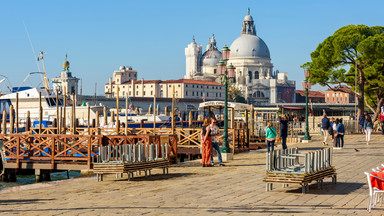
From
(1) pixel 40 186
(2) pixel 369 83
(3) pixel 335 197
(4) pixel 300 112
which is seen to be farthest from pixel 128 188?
(4) pixel 300 112

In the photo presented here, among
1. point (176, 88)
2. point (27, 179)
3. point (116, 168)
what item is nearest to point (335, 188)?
point (116, 168)

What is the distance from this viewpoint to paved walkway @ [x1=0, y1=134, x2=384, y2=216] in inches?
392

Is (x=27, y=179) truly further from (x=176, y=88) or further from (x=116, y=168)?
(x=176, y=88)

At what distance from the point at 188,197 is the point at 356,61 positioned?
4290cm

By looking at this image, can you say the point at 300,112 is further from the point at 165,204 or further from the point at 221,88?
the point at 221,88

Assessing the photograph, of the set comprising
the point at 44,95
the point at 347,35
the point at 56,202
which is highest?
the point at 347,35

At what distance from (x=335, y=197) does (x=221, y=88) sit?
178 meters

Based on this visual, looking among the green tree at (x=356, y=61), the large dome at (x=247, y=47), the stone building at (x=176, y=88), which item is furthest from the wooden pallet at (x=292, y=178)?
the large dome at (x=247, y=47)

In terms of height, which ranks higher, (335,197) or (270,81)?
(270,81)

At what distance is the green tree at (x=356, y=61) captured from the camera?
49875mm

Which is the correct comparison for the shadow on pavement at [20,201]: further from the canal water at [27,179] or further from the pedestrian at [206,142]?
the canal water at [27,179]

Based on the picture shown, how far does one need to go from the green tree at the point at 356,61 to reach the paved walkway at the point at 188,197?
35.8 m

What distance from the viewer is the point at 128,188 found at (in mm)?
12906

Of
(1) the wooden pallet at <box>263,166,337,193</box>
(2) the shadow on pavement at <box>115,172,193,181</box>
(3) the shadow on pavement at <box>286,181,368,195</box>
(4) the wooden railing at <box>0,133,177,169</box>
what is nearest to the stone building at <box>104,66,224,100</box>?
(4) the wooden railing at <box>0,133,177,169</box>
